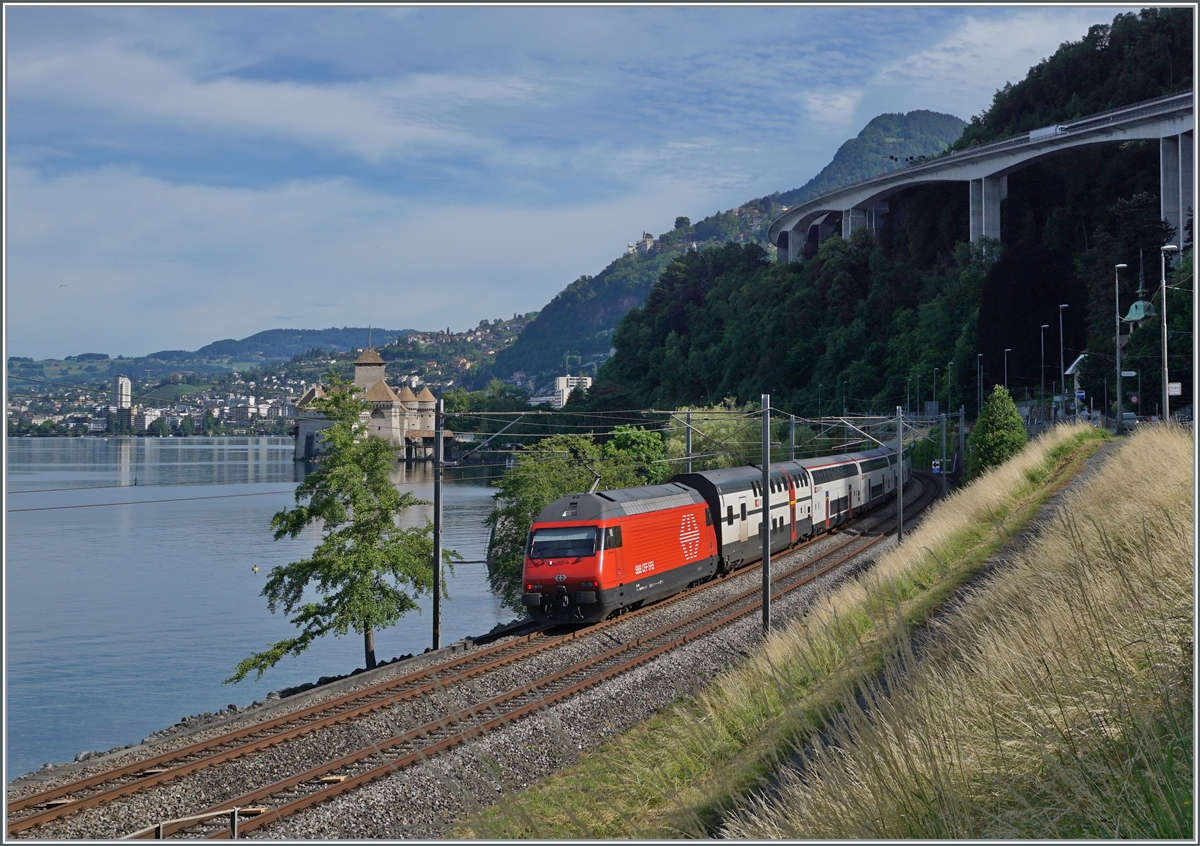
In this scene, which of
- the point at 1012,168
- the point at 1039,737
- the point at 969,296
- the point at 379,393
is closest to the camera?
the point at 1039,737

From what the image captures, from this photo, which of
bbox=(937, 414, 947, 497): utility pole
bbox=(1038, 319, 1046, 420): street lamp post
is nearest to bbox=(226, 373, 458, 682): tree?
bbox=(937, 414, 947, 497): utility pole

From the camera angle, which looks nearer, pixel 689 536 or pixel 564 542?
pixel 564 542

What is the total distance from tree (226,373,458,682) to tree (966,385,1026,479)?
2418 cm

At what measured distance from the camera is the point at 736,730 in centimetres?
1180

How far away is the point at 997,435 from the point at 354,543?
2751 cm

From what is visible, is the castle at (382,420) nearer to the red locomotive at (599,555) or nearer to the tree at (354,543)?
the tree at (354,543)

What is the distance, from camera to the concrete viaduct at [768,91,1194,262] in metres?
74.3

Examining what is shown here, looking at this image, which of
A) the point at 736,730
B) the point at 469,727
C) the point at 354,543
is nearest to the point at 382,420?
the point at 354,543

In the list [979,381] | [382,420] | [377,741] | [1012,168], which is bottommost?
[377,741]

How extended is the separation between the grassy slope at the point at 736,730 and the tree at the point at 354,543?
17872 millimetres

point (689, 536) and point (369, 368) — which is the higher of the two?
point (369, 368)

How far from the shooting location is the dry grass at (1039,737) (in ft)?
15.8

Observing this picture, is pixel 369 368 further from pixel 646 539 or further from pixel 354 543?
pixel 646 539

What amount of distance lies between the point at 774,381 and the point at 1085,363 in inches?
1922
